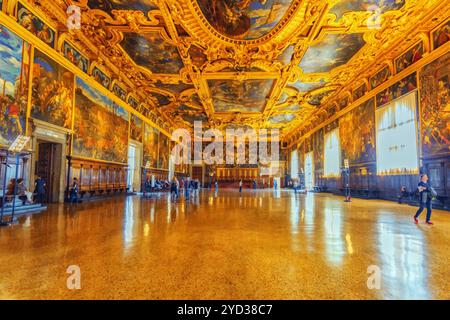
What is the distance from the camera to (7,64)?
21.6 ft

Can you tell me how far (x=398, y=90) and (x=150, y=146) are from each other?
17.2 meters

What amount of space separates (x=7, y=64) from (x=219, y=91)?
11.5m

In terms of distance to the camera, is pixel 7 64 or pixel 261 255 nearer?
pixel 261 255

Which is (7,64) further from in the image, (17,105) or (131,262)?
(131,262)

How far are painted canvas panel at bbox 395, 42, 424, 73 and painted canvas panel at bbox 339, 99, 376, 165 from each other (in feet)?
7.75

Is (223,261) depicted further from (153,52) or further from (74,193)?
(153,52)

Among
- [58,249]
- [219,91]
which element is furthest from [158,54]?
[58,249]

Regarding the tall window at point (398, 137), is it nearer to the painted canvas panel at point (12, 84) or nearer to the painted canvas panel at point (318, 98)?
the painted canvas panel at point (318, 98)

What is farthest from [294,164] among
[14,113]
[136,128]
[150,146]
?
[14,113]

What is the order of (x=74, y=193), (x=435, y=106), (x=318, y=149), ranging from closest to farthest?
(x=435, y=106) < (x=74, y=193) < (x=318, y=149)

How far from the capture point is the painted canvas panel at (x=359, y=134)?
41.6ft

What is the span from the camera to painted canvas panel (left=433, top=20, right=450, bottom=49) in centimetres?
806

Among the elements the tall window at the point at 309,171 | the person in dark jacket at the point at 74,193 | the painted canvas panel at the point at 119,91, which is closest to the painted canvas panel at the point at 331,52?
the painted canvas panel at the point at 119,91

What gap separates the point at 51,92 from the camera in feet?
27.3
